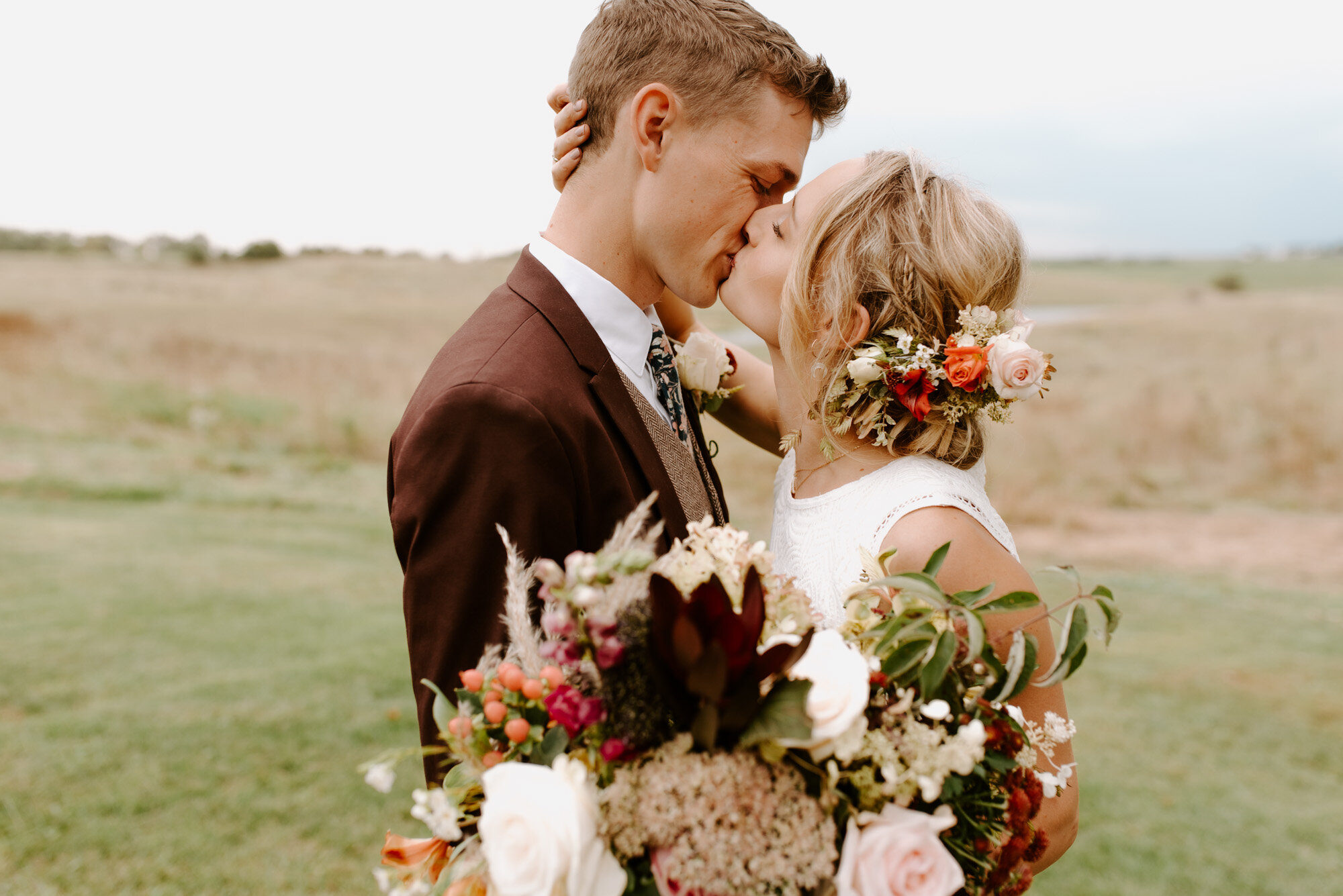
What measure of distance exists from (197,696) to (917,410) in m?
6.82

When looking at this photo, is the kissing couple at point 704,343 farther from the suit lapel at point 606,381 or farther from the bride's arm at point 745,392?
the bride's arm at point 745,392

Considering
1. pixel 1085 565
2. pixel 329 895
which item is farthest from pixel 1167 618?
pixel 329 895

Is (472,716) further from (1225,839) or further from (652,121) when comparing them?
(1225,839)

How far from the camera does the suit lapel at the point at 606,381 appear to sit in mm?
2666

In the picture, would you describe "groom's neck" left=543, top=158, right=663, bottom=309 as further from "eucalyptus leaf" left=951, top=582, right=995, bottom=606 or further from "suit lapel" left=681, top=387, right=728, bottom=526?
"eucalyptus leaf" left=951, top=582, right=995, bottom=606

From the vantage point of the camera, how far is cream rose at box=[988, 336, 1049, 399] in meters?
2.63

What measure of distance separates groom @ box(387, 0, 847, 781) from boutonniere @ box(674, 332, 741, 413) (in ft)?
0.34

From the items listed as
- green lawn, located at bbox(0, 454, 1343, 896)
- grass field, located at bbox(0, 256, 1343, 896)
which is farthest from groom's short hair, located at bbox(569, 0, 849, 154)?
green lawn, located at bbox(0, 454, 1343, 896)

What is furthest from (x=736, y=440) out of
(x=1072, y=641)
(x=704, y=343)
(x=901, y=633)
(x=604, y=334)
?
(x=901, y=633)

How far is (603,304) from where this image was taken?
3084mm

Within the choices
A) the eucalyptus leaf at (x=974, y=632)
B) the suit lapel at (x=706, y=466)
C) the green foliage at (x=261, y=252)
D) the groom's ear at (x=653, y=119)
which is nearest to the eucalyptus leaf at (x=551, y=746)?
the eucalyptus leaf at (x=974, y=632)

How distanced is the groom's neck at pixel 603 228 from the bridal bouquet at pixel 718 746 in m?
1.67

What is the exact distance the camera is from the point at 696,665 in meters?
1.40

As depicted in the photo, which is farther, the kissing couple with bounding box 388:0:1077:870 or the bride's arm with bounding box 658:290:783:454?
the bride's arm with bounding box 658:290:783:454
